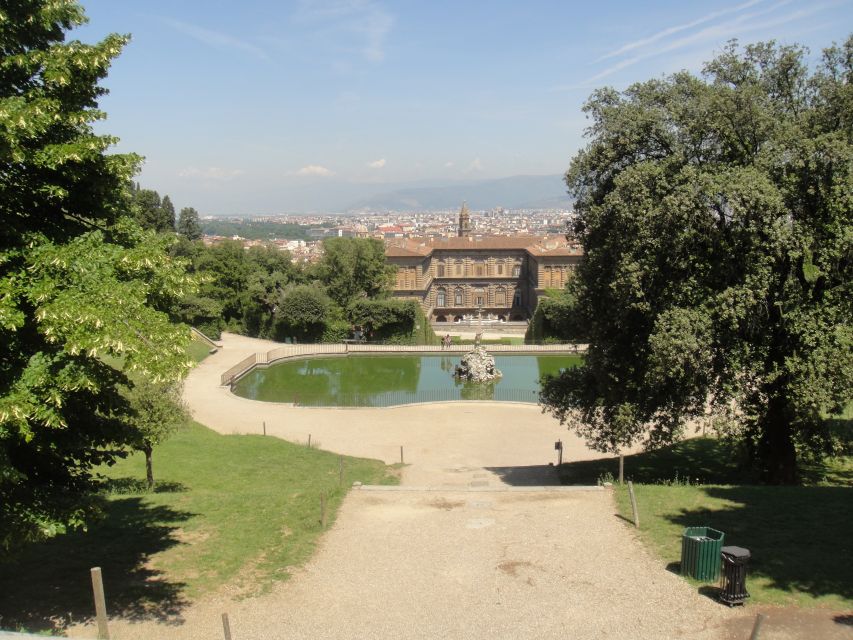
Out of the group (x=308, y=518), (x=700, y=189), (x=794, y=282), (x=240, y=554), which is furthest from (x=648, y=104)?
(x=240, y=554)

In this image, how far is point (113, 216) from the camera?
364 inches

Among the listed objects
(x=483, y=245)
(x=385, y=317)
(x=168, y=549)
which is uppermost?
(x=483, y=245)

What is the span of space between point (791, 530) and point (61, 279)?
11144 millimetres

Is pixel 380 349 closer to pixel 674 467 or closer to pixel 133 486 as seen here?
pixel 674 467

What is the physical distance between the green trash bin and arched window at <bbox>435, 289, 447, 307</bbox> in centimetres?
6340

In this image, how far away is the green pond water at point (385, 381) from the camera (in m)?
31.4

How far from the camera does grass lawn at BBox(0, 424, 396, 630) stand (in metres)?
9.05

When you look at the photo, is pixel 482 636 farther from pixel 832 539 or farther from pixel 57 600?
pixel 832 539

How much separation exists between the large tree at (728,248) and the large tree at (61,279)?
881 cm

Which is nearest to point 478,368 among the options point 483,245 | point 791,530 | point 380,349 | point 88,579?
point 380,349

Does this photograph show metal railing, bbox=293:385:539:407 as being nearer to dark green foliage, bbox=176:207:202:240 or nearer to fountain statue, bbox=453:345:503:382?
fountain statue, bbox=453:345:503:382

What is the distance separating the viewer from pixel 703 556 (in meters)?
9.61

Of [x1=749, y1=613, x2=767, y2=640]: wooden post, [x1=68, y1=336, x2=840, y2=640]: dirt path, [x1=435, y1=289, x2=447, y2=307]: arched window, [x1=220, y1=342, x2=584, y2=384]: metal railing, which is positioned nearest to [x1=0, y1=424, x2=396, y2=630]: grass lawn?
[x1=68, y1=336, x2=840, y2=640]: dirt path

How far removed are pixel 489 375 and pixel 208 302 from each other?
2073 cm
